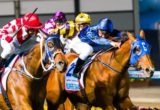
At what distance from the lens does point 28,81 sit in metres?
9.11

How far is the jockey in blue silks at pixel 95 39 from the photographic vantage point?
10.7m

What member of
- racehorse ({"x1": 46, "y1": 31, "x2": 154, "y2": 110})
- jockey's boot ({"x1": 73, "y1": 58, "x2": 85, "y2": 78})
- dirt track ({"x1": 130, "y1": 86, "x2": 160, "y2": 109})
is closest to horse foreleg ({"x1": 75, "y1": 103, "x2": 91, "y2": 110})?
racehorse ({"x1": 46, "y1": 31, "x2": 154, "y2": 110})

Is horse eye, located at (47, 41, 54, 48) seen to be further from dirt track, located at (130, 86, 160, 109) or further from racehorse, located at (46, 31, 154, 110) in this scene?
dirt track, located at (130, 86, 160, 109)

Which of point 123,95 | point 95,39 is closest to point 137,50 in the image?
point 123,95

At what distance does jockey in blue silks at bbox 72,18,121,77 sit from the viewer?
10.7m

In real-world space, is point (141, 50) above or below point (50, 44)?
below

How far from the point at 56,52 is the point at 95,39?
213 cm

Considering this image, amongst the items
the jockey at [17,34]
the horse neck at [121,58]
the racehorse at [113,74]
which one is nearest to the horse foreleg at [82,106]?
the racehorse at [113,74]

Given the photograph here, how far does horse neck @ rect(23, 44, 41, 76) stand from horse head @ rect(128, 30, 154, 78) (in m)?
1.61

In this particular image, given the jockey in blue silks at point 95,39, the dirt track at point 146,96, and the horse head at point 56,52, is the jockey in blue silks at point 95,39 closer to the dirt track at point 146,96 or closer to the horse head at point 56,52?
the horse head at point 56,52

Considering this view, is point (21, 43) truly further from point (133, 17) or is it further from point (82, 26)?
point (133, 17)

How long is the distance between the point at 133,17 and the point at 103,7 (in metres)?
0.83

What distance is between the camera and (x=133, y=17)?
59.6 feet

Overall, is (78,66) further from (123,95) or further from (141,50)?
(141,50)
